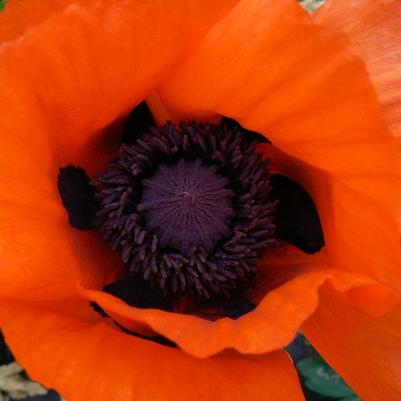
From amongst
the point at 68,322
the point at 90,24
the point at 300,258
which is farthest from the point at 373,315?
the point at 90,24

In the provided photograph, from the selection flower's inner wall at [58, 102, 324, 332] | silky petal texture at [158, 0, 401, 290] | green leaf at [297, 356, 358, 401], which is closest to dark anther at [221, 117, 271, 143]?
flower's inner wall at [58, 102, 324, 332]

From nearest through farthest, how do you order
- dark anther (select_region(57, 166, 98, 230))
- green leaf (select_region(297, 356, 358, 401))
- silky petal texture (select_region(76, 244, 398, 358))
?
silky petal texture (select_region(76, 244, 398, 358)) → dark anther (select_region(57, 166, 98, 230)) → green leaf (select_region(297, 356, 358, 401))

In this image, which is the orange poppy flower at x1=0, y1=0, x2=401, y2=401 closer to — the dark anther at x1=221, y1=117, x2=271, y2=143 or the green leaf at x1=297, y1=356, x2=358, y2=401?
the dark anther at x1=221, y1=117, x2=271, y2=143

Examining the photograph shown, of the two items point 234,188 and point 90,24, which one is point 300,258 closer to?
point 234,188

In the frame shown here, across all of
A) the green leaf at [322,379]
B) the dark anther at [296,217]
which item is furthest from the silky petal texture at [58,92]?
the green leaf at [322,379]

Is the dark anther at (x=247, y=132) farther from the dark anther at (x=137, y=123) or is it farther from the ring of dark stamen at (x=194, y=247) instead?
the dark anther at (x=137, y=123)
